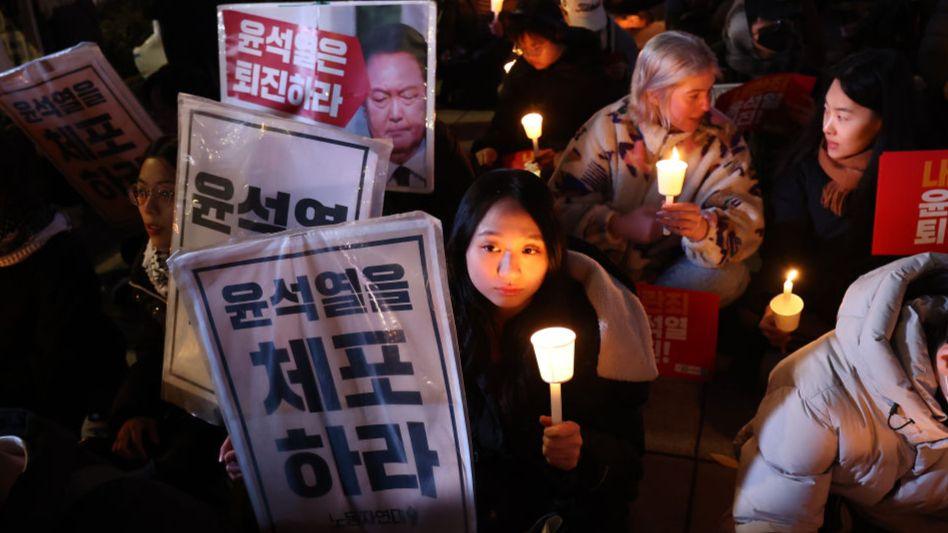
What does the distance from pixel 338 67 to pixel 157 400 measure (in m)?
1.48

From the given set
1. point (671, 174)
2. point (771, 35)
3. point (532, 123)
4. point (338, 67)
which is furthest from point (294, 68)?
point (771, 35)

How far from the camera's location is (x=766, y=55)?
4.92 meters

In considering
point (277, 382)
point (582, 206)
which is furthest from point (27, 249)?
point (582, 206)

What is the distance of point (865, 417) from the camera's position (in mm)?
2336

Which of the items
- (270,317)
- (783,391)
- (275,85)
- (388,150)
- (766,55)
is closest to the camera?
(270,317)

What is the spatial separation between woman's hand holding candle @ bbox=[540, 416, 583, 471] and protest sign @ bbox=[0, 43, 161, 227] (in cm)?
265

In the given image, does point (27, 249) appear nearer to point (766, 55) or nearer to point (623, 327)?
point (623, 327)

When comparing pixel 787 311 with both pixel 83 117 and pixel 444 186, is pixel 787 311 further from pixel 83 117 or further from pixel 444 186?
pixel 83 117

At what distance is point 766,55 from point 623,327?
3230mm

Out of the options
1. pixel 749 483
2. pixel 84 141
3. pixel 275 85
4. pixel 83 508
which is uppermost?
pixel 275 85

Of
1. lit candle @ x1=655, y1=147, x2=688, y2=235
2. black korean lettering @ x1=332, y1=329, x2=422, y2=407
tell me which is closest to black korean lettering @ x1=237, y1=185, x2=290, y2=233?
black korean lettering @ x1=332, y1=329, x2=422, y2=407

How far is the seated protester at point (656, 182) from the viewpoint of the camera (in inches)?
135

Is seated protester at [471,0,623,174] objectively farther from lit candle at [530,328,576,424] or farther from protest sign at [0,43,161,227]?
lit candle at [530,328,576,424]

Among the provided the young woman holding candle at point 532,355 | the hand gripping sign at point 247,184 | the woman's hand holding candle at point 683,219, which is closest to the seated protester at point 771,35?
the woman's hand holding candle at point 683,219
